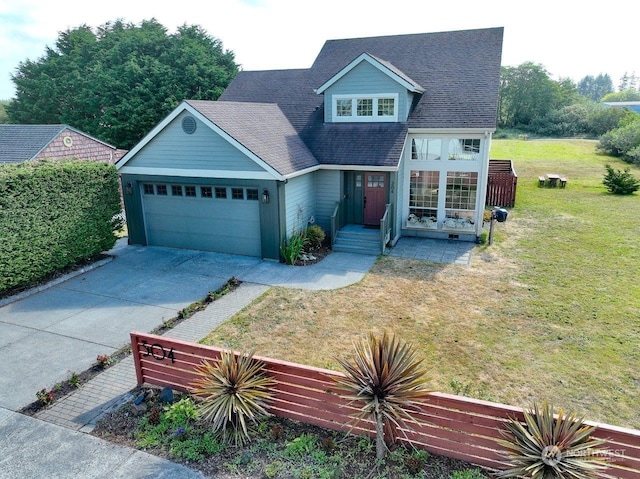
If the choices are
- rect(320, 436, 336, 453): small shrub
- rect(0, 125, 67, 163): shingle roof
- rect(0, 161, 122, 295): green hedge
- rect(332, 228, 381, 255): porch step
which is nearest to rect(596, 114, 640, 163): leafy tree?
rect(332, 228, 381, 255): porch step

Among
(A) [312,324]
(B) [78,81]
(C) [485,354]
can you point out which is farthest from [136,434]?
(B) [78,81]

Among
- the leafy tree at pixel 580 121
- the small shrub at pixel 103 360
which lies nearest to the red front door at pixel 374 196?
the small shrub at pixel 103 360

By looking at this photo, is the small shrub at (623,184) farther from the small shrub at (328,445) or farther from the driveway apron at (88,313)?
the small shrub at (328,445)

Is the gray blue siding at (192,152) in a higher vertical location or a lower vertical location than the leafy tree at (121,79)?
lower

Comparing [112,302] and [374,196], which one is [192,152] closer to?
[112,302]

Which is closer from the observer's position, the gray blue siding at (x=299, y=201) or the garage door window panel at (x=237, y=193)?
the garage door window panel at (x=237, y=193)

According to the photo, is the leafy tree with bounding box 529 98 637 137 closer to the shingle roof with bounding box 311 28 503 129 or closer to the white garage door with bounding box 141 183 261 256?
the shingle roof with bounding box 311 28 503 129
